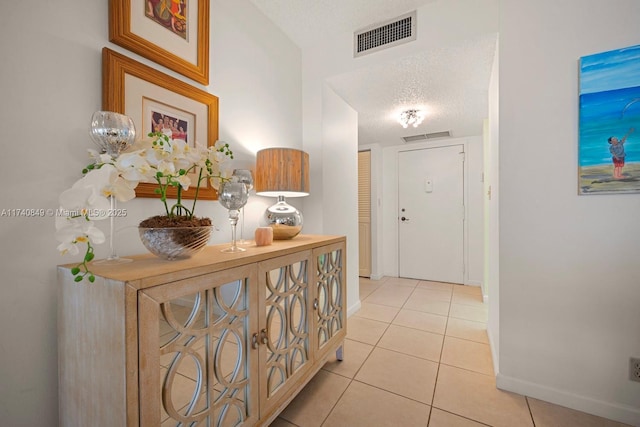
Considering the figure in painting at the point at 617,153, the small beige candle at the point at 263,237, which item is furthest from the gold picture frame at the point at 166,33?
the figure in painting at the point at 617,153

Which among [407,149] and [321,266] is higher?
[407,149]

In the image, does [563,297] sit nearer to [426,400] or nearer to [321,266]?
[426,400]

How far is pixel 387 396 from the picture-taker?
4.54ft

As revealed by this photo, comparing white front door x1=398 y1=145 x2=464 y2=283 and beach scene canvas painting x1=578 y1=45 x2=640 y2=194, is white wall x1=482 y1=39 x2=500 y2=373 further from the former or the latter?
white front door x1=398 y1=145 x2=464 y2=283

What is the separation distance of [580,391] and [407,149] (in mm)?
3205

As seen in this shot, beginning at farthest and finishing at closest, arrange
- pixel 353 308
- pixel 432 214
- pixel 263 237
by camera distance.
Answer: pixel 432 214 < pixel 353 308 < pixel 263 237

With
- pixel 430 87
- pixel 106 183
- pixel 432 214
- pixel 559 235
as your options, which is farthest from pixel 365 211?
pixel 106 183

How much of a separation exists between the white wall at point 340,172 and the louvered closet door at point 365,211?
1.30 m

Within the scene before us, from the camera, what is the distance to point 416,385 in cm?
148

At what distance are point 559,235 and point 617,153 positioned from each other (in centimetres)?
45

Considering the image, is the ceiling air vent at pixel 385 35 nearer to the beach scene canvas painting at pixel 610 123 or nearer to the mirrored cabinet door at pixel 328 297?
the beach scene canvas painting at pixel 610 123

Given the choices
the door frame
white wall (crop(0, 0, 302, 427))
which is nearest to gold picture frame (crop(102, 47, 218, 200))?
white wall (crop(0, 0, 302, 427))

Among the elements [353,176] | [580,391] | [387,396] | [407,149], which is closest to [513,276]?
[580,391]
